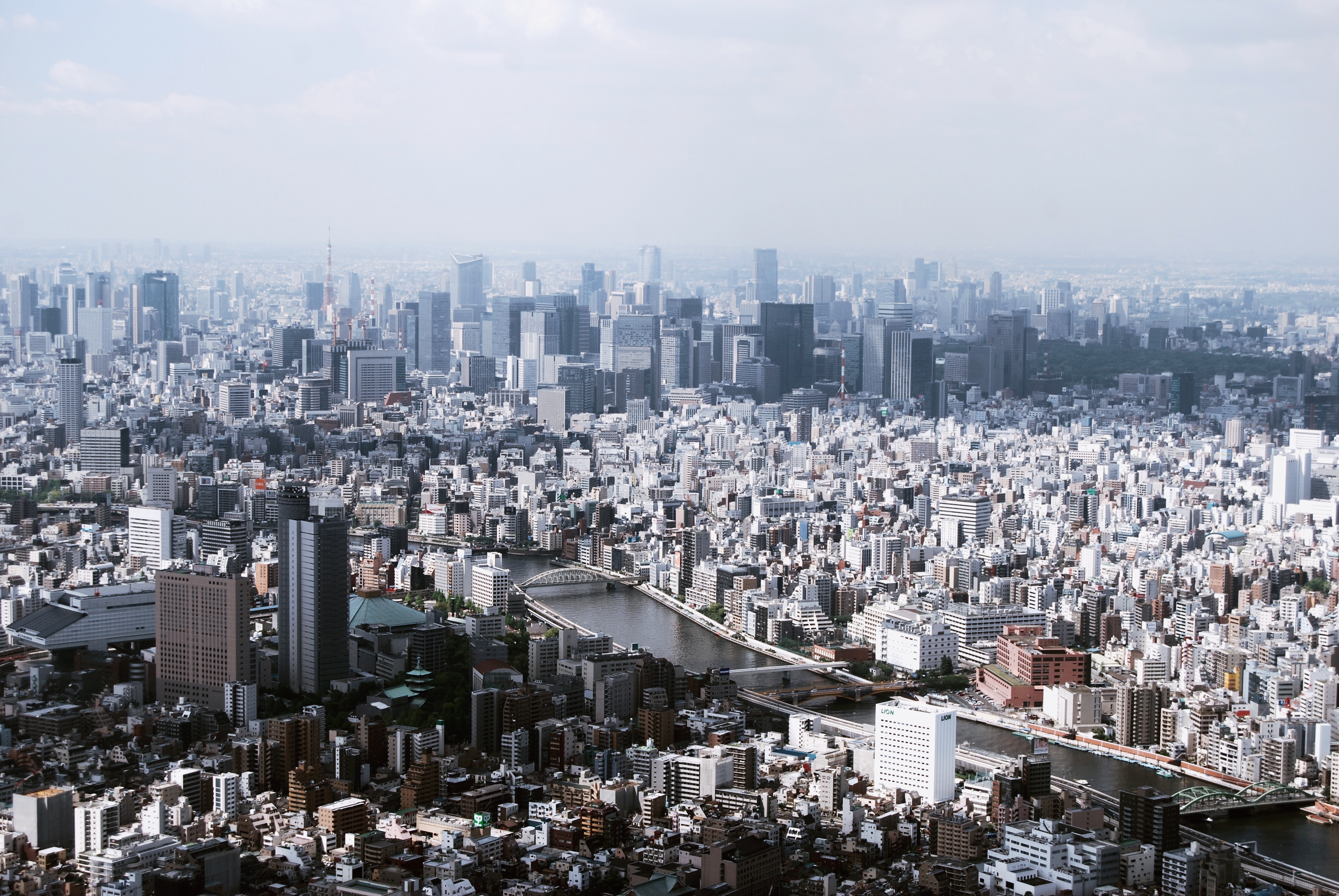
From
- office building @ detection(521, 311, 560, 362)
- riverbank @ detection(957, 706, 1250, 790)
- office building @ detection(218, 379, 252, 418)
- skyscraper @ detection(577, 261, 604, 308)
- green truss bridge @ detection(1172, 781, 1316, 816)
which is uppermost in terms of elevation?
skyscraper @ detection(577, 261, 604, 308)

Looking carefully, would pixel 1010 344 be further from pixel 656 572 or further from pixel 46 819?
pixel 46 819

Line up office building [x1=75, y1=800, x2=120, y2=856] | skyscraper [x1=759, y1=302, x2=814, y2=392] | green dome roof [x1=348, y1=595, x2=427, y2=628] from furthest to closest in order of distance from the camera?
skyscraper [x1=759, y1=302, x2=814, y2=392], green dome roof [x1=348, y1=595, x2=427, y2=628], office building [x1=75, y1=800, x2=120, y2=856]

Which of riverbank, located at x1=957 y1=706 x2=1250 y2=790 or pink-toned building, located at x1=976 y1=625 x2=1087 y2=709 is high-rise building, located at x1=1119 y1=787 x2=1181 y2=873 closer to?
riverbank, located at x1=957 y1=706 x2=1250 y2=790

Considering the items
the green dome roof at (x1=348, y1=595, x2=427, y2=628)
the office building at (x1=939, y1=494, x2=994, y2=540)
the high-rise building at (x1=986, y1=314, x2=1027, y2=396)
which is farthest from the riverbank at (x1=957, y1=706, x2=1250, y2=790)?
the high-rise building at (x1=986, y1=314, x2=1027, y2=396)

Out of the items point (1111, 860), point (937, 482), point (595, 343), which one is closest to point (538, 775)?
point (1111, 860)

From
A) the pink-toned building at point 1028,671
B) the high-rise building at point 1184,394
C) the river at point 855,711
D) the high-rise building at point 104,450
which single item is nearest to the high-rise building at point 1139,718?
the river at point 855,711

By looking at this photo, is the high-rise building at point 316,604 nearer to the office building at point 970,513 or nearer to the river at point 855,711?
the river at point 855,711
